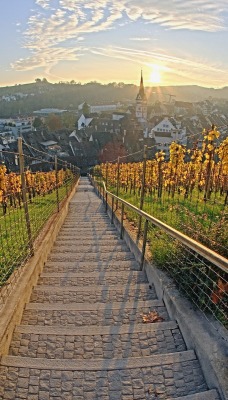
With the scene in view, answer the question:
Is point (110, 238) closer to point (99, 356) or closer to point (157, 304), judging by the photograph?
point (157, 304)

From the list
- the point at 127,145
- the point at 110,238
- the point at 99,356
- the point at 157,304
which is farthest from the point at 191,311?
the point at 127,145

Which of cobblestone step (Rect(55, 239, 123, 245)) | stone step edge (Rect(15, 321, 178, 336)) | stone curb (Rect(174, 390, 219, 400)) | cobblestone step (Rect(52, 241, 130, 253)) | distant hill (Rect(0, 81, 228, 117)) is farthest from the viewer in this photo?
distant hill (Rect(0, 81, 228, 117))

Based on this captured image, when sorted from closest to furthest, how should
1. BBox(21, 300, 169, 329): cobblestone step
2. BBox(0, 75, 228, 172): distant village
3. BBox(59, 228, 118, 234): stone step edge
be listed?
BBox(21, 300, 169, 329): cobblestone step → BBox(59, 228, 118, 234): stone step edge → BBox(0, 75, 228, 172): distant village

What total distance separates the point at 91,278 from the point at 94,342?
1397 mm

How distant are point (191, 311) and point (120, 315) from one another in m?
0.76

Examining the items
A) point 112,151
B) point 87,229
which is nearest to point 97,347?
point 87,229

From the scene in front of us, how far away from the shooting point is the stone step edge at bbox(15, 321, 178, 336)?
2699 mm

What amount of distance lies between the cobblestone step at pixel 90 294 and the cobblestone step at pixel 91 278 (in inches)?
7.9

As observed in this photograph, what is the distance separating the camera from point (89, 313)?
3111mm

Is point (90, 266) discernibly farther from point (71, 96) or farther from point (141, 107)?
point (71, 96)

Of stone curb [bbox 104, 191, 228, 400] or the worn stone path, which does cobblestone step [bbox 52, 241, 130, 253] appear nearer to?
the worn stone path

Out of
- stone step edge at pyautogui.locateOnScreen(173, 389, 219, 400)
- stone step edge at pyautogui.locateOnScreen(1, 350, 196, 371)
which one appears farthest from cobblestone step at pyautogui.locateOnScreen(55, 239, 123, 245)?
stone step edge at pyautogui.locateOnScreen(173, 389, 219, 400)

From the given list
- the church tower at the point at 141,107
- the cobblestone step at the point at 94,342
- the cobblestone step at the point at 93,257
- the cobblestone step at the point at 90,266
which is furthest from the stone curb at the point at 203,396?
the church tower at the point at 141,107

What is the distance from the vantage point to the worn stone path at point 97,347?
6.93 feet
